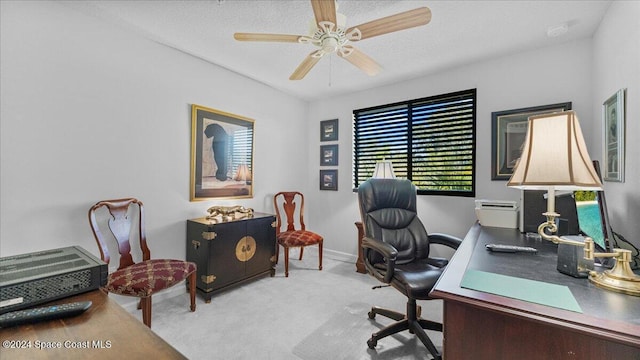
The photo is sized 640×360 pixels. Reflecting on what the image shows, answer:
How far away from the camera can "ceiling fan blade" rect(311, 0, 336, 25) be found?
4.69 feet

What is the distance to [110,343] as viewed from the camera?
2.14 feet

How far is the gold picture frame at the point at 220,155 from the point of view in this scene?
2809 mm

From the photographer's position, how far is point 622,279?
0.91 m

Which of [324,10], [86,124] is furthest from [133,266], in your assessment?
[324,10]

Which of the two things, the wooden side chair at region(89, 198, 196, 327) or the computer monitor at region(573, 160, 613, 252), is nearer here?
the computer monitor at region(573, 160, 613, 252)

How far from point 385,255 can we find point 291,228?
2.08 meters

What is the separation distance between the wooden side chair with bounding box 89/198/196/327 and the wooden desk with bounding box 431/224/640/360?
1900 millimetres

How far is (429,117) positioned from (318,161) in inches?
69.4

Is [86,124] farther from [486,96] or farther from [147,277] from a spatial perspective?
[486,96]

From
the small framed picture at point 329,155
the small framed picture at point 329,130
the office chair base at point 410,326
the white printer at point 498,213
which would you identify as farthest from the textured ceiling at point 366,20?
the office chair base at point 410,326

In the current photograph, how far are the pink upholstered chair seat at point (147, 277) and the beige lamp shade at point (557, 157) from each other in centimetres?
227

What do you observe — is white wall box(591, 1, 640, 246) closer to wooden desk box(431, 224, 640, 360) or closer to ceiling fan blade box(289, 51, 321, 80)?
wooden desk box(431, 224, 640, 360)

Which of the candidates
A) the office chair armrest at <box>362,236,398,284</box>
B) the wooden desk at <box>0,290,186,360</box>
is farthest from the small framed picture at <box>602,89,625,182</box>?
the wooden desk at <box>0,290,186,360</box>

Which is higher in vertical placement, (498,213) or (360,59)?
(360,59)
